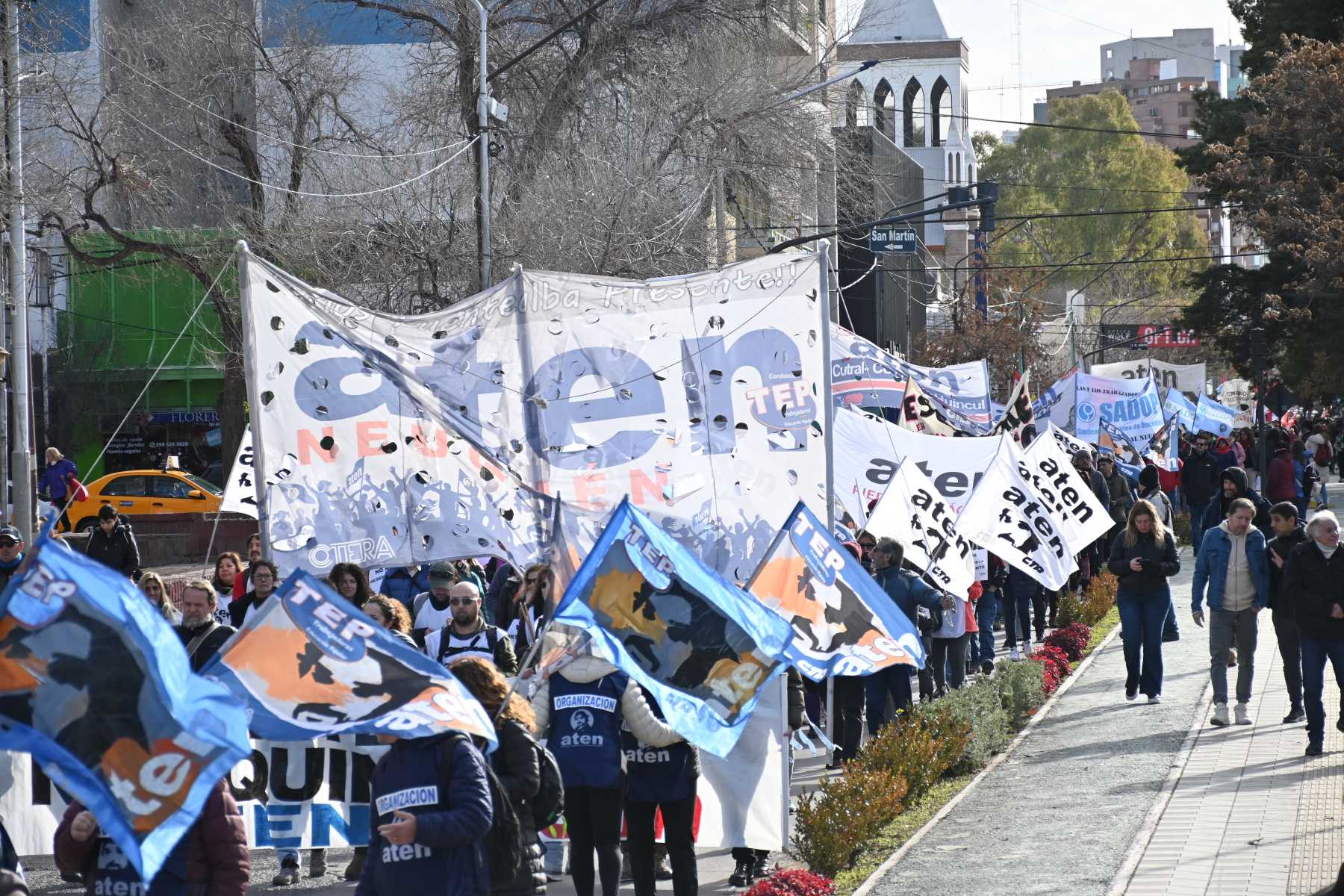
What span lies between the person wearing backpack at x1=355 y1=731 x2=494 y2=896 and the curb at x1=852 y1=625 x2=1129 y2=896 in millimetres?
3116

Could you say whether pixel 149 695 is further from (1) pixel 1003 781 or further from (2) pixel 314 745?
(1) pixel 1003 781

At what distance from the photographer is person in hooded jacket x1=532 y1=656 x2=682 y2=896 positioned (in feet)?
25.1

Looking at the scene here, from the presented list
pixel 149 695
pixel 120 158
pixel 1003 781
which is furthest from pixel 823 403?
pixel 120 158

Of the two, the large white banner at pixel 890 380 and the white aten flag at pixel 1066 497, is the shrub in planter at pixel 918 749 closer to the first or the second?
the white aten flag at pixel 1066 497

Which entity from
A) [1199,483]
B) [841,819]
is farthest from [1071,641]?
[1199,483]

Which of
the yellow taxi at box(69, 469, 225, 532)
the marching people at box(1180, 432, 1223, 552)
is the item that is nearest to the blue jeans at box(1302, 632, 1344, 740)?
the marching people at box(1180, 432, 1223, 552)

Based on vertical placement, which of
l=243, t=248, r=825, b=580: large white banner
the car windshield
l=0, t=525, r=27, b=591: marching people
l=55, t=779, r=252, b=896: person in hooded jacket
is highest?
l=243, t=248, r=825, b=580: large white banner

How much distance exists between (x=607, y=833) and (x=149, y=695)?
3116mm

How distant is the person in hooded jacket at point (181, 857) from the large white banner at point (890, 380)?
1483 cm

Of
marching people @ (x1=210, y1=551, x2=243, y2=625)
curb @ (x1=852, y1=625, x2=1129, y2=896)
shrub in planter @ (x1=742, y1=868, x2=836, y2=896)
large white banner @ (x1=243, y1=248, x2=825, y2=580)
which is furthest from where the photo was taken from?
marching people @ (x1=210, y1=551, x2=243, y2=625)

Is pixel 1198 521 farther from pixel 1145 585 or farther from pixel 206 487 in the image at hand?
→ pixel 206 487

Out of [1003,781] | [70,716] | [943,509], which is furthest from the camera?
[943,509]

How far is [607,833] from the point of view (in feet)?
25.5

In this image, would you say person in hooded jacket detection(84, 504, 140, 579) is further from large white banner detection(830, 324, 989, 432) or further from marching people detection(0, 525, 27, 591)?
large white banner detection(830, 324, 989, 432)
